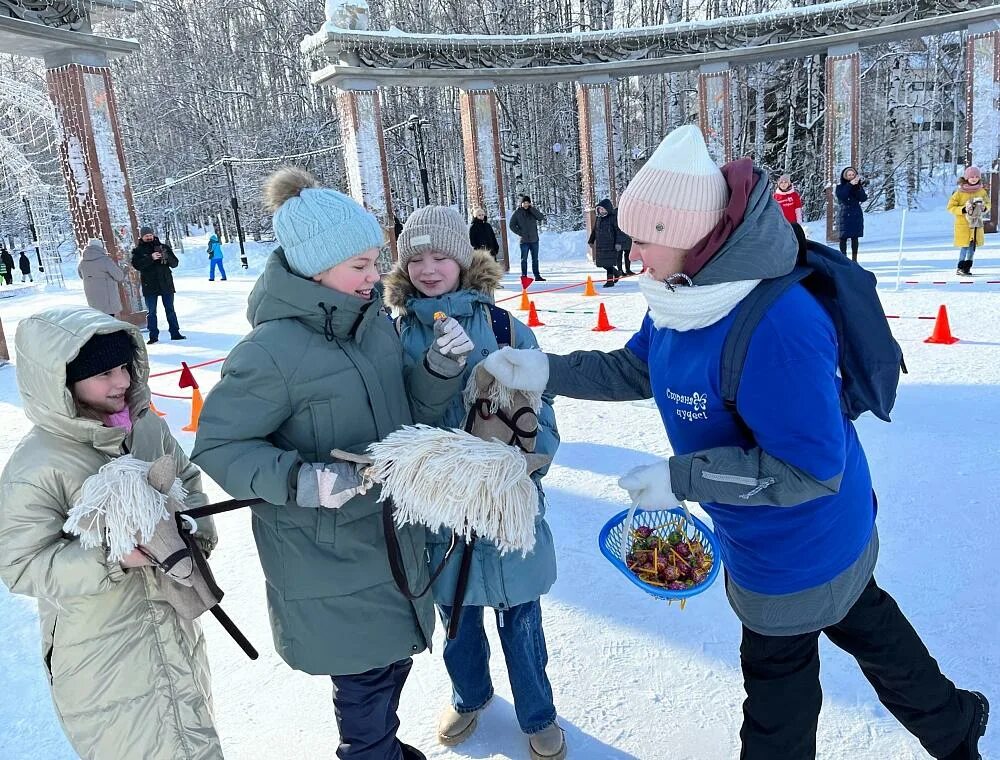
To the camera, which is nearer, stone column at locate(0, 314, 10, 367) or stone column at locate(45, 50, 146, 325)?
stone column at locate(0, 314, 10, 367)

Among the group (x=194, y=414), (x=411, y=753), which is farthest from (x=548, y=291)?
(x=411, y=753)

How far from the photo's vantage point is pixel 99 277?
Result: 9852 millimetres

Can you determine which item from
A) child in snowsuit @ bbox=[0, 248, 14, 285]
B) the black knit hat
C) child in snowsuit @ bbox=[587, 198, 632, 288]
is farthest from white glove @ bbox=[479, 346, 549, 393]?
child in snowsuit @ bbox=[0, 248, 14, 285]

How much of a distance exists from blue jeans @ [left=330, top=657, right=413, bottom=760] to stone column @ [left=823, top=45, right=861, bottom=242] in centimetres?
1602

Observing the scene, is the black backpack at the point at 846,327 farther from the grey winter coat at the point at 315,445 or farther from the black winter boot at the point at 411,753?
the black winter boot at the point at 411,753

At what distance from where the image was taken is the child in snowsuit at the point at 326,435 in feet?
5.77

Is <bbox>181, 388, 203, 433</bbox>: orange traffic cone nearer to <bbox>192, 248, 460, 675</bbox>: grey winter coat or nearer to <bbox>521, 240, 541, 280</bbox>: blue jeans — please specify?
<bbox>192, 248, 460, 675</bbox>: grey winter coat

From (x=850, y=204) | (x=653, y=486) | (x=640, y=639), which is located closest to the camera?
(x=653, y=486)

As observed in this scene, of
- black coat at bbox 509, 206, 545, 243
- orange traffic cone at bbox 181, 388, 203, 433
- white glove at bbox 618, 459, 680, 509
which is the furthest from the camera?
black coat at bbox 509, 206, 545, 243

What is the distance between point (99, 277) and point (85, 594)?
9.51 m

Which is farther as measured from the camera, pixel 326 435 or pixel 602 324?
pixel 602 324

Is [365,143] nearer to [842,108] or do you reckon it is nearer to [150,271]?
[150,271]

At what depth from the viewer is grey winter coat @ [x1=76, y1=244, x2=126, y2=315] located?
385 inches

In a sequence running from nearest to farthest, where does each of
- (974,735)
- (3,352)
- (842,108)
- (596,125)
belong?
(974,735)
(3,352)
(842,108)
(596,125)
